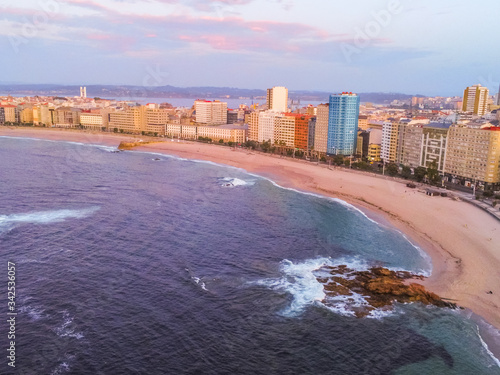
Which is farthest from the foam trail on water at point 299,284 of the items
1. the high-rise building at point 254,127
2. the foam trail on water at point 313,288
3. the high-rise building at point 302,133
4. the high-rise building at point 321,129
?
the high-rise building at point 254,127

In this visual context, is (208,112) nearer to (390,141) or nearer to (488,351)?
(390,141)

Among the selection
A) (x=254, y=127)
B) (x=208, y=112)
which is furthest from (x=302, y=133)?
(x=208, y=112)

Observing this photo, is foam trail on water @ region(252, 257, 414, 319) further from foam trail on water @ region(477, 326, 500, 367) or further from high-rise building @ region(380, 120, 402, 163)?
high-rise building @ region(380, 120, 402, 163)

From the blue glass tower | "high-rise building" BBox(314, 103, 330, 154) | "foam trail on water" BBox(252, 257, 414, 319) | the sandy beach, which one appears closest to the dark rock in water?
"foam trail on water" BBox(252, 257, 414, 319)

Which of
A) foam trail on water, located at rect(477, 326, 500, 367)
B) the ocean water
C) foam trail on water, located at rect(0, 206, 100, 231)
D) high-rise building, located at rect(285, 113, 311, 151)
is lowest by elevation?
foam trail on water, located at rect(477, 326, 500, 367)

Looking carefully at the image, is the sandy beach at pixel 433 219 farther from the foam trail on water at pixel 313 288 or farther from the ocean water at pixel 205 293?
the foam trail on water at pixel 313 288
